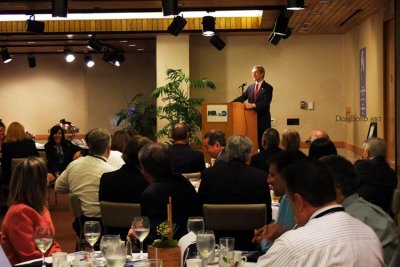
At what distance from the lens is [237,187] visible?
5.47 meters

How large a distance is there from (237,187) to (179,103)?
295 inches

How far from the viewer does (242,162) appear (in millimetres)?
5648

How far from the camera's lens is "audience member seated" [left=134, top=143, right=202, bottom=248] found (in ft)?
15.1

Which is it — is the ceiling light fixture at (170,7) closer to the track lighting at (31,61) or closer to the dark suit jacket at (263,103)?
the dark suit jacket at (263,103)

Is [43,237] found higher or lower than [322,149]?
lower

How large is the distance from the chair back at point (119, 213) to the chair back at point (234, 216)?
1.90 feet

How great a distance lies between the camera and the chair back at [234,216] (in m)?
5.25

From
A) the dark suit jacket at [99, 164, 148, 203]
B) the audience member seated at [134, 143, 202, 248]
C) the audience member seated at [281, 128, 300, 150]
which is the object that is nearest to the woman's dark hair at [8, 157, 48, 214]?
the audience member seated at [134, 143, 202, 248]

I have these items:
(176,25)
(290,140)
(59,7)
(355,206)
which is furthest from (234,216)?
(176,25)

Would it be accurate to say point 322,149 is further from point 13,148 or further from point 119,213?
point 13,148

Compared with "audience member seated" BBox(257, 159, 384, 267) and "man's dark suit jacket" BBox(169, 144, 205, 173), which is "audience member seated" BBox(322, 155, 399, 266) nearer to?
"audience member seated" BBox(257, 159, 384, 267)

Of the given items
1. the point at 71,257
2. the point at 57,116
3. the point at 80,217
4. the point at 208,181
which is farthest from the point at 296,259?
the point at 57,116

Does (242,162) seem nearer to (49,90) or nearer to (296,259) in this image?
(296,259)

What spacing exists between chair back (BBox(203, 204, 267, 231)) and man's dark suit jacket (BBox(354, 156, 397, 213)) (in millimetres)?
1469
